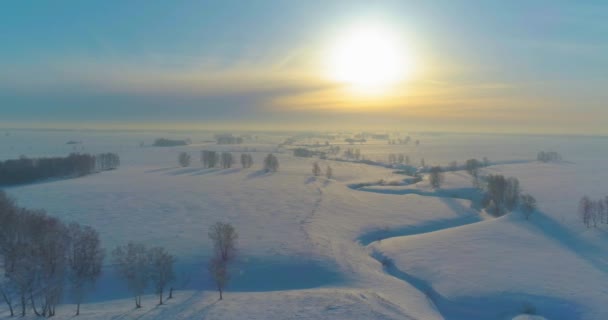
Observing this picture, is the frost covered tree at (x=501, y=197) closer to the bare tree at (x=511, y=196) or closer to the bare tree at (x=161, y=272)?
the bare tree at (x=511, y=196)

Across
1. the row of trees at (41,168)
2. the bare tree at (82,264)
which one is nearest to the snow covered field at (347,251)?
the bare tree at (82,264)

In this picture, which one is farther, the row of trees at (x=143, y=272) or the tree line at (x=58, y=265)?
the row of trees at (x=143, y=272)

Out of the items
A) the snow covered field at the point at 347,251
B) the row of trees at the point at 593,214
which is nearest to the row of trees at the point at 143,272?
the snow covered field at the point at 347,251

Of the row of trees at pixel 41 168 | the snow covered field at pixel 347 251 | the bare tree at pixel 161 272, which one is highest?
the row of trees at pixel 41 168

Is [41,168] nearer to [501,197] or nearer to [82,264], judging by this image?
[82,264]

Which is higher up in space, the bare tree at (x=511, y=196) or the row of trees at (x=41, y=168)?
the row of trees at (x=41, y=168)

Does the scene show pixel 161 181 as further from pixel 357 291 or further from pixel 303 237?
pixel 357 291

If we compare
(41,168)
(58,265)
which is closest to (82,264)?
(58,265)

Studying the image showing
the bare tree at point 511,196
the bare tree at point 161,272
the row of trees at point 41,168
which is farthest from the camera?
the row of trees at point 41,168

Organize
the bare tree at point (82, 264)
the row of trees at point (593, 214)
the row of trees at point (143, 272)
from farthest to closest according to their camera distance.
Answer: the row of trees at point (593, 214) < the bare tree at point (82, 264) < the row of trees at point (143, 272)

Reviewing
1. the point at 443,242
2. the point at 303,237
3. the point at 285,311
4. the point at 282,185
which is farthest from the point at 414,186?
the point at 285,311
